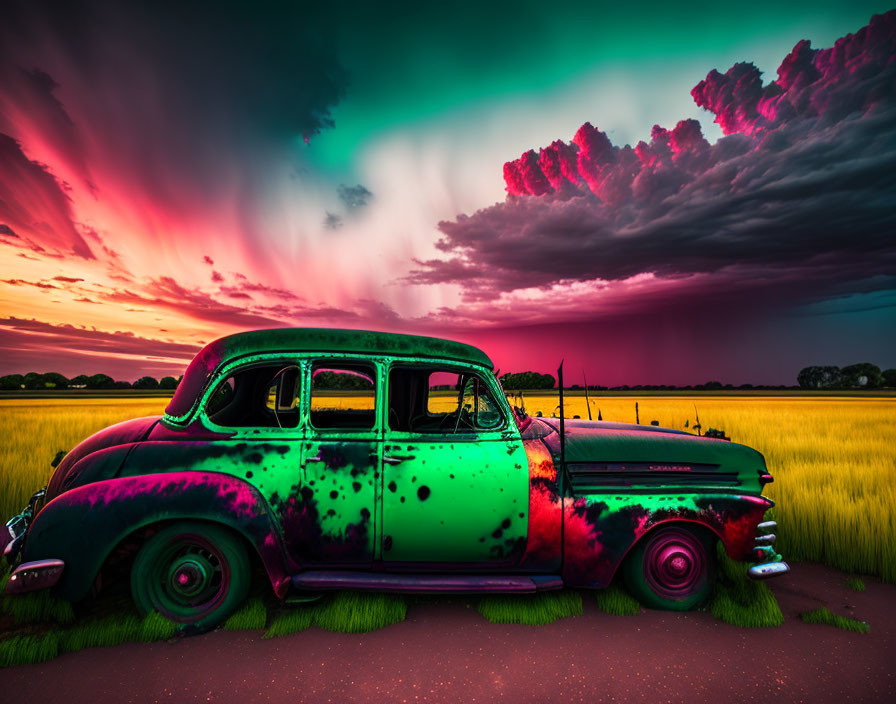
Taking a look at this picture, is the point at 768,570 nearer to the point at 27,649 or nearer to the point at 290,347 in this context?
the point at 290,347

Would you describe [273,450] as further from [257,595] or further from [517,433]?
[517,433]

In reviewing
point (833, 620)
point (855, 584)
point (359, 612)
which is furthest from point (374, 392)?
point (855, 584)

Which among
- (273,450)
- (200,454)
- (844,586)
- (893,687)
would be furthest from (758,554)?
(200,454)

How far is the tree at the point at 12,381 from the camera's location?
37.2m

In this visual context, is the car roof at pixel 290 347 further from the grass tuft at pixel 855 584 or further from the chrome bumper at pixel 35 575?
the grass tuft at pixel 855 584

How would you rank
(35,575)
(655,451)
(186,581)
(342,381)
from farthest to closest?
1. (342,381)
2. (655,451)
3. (186,581)
4. (35,575)

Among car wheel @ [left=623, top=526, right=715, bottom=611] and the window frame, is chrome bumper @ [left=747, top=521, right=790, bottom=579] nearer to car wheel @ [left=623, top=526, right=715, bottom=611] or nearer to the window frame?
car wheel @ [left=623, top=526, right=715, bottom=611]

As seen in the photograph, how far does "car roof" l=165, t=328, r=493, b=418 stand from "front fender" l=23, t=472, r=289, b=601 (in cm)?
58

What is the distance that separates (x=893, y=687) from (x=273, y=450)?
425cm

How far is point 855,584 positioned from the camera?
158 inches

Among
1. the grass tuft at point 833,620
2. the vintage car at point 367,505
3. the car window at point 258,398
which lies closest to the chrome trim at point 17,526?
the vintage car at point 367,505

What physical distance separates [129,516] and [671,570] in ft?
13.3

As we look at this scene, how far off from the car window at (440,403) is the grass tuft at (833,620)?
9.38ft

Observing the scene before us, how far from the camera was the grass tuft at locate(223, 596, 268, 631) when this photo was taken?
318 cm
